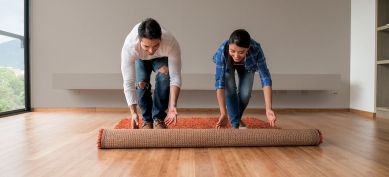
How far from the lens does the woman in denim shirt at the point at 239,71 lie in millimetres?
2078

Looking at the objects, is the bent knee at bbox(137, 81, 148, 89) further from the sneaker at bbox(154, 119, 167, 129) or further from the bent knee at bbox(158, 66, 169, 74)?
the sneaker at bbox(154, 119, 167, 129)

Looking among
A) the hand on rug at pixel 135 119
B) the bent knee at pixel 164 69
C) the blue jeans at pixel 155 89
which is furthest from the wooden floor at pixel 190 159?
the bent knee at pixel 164 69

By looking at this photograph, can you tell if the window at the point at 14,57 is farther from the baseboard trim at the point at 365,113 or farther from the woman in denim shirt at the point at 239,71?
the baseboard trim at the point at 365,113

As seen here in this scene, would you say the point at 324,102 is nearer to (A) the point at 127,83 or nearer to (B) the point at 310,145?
(B) the point at 310,145

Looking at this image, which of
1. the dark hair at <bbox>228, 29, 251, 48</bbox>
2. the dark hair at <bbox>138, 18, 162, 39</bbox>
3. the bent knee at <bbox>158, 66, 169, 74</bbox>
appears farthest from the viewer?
the bent knee at <bbox>158, 66, 169, 74</bbox>

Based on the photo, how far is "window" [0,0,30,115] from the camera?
3.98m

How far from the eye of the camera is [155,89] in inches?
97.9

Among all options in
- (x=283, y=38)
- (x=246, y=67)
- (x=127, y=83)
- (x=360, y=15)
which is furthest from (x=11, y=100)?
(x=360, y=15)

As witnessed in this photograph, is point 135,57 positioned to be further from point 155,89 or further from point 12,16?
point 12,16

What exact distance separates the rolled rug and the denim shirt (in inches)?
13.5

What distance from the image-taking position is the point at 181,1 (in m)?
4.71

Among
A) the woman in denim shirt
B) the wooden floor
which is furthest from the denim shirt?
the wooden floor

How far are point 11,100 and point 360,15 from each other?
4.26 meters

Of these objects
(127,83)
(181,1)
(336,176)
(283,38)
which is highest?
(181,1)
